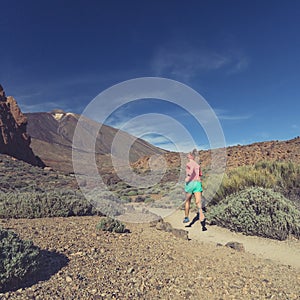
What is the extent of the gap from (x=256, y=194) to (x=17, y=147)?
118 feet

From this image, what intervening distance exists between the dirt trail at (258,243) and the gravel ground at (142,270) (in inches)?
19.6

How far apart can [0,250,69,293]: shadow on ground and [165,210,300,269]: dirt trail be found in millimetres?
3085

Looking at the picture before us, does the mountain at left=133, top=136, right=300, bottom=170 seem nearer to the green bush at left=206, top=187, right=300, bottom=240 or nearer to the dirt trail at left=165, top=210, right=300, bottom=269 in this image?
the green bush at left=206, top=187, right=300, bottom=240

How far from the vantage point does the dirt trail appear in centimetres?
517

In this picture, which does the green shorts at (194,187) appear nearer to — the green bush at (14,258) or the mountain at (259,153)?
the green bush at (14,258)

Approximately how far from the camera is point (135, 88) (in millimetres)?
8930

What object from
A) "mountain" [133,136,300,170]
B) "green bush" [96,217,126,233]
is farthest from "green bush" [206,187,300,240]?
"mountain" [133,136,300,170]

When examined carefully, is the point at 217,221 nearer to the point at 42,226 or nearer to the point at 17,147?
the point at 42,226

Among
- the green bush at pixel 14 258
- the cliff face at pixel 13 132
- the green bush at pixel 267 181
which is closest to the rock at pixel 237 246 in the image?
the green bush at pixel 267 181

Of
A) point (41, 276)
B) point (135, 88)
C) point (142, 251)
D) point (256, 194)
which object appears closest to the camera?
point (41, 276)

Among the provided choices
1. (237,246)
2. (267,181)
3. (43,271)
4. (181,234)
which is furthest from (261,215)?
(43,271)

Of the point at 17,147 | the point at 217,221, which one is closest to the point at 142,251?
the point at 217,221

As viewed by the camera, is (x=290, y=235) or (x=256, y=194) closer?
(x=290, y=235)

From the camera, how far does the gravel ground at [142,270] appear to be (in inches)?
134
